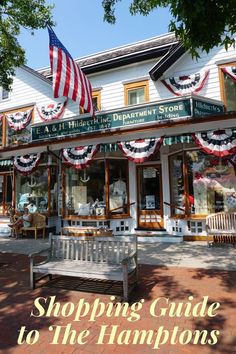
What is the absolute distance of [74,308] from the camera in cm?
492

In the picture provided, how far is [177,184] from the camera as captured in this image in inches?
442

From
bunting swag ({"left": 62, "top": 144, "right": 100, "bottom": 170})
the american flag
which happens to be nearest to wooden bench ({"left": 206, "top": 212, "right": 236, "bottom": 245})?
bunting swag ({"left": 62, "top": 144, "right": 100, "bottom": 170})

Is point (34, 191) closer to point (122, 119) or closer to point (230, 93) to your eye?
point (122, 119)

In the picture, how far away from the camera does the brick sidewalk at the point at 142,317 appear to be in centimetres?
375

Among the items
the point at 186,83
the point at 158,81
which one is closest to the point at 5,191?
the point at 158,81

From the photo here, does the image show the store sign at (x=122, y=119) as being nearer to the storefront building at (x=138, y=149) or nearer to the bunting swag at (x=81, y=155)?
the storefront building at (x=138, y=149)

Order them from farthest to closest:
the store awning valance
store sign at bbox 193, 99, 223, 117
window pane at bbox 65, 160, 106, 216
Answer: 1. window pane at bbox 65, 160, 106, 216
2. store sign at bbox 193, 99, 223, 117
3. the store awning valance

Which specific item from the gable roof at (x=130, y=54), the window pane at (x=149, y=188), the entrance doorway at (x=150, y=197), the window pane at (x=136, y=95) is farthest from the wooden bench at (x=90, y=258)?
the gable roof at (x=130, y=54)

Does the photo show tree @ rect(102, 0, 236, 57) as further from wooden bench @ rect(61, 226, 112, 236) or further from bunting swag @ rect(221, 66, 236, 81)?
wooden bench @ rect(61, 226, 112, 236)

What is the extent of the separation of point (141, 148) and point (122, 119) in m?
1.53

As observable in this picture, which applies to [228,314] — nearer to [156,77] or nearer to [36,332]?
[36,332]

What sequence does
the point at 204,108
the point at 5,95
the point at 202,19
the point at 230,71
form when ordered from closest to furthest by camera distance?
1. the point at 202,19
2. the point at 204,108
3. the point at 230,71
4. the point at 5,95

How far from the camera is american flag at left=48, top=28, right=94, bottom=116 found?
888 cm

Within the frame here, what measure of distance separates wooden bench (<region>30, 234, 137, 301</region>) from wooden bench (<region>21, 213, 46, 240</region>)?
242 inches
